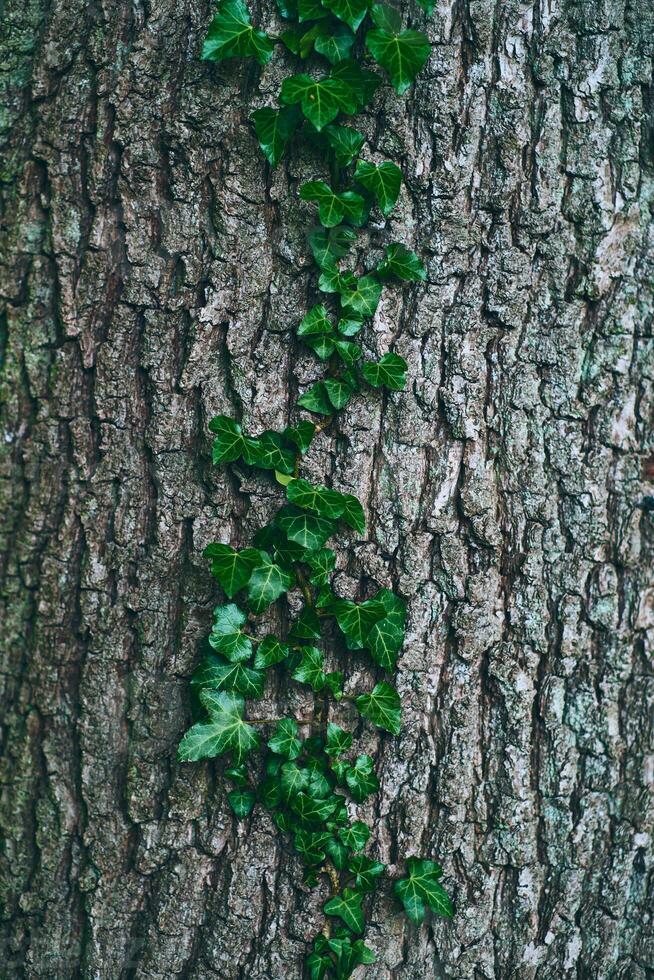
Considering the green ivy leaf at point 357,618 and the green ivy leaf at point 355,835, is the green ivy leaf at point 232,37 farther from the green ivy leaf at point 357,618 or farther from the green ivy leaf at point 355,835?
the green ivy leaf at point 355,835

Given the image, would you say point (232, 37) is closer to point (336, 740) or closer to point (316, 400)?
point (316, 400)

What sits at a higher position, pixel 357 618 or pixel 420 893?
pixel 357 618

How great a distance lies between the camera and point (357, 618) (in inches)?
65.4

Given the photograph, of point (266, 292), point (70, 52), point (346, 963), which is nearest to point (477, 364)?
point (266, 292)

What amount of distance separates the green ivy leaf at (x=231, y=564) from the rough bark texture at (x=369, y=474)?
83 millimetres

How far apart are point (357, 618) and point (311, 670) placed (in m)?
0.17

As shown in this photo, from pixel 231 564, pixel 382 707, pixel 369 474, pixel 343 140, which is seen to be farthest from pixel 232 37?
pixel 382 707

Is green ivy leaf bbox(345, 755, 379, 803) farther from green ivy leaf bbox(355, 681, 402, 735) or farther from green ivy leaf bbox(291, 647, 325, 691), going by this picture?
green ivy leaf bbox(291, 647, 325, 691)

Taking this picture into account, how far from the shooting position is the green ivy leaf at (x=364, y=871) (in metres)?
1.68

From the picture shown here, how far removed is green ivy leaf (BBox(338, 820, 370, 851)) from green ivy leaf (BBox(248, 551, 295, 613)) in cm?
56

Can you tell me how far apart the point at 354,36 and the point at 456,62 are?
245mm

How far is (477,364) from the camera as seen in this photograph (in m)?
1.70

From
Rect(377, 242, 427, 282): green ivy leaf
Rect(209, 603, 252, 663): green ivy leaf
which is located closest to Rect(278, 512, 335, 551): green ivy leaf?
Rect(209, 603, 252, 663): green ivy leaf

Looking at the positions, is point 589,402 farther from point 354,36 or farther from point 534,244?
point 354,36
